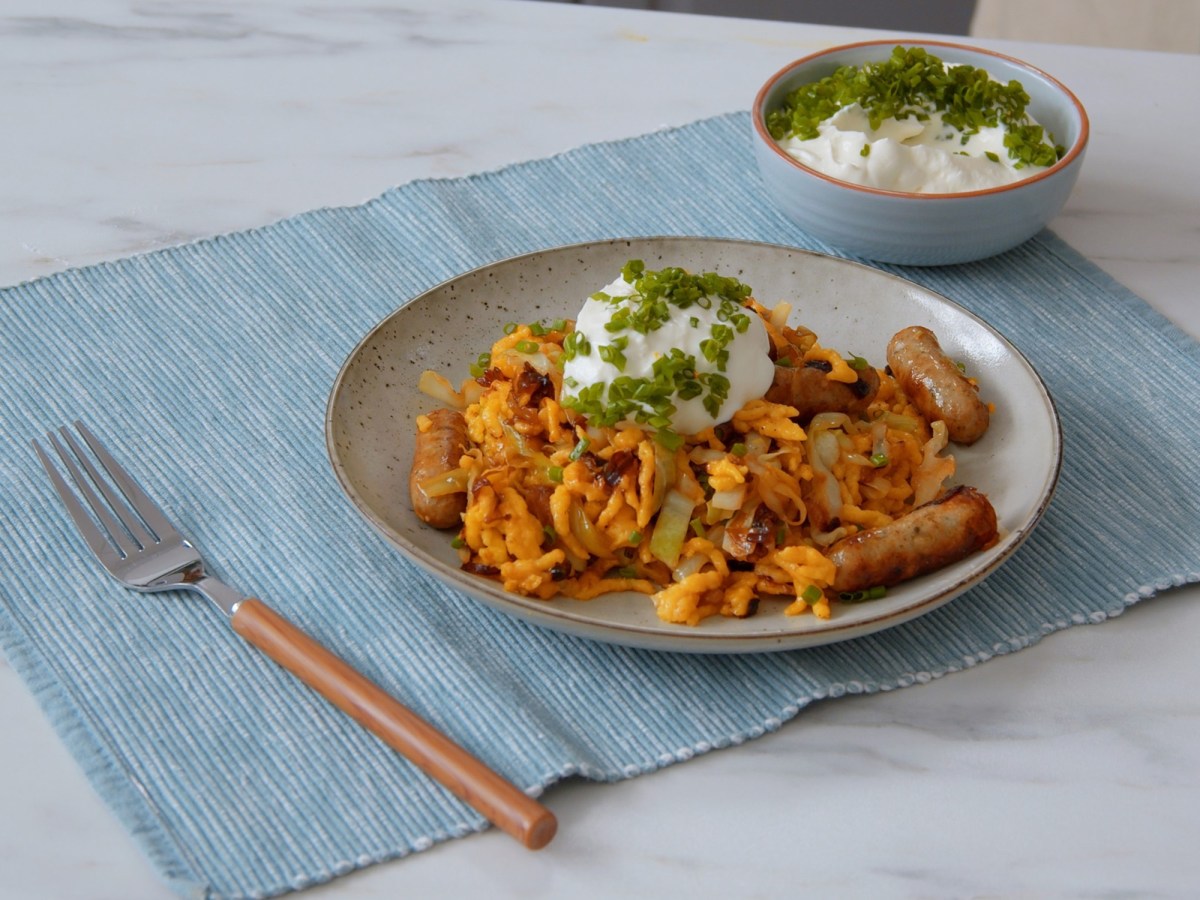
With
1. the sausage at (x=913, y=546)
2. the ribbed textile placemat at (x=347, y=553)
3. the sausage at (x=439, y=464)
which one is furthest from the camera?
the sausage at (x=439, y=464)

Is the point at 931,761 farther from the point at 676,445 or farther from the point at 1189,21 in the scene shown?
the point at 1189,21

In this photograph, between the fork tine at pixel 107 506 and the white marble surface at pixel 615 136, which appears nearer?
the white marble surface at pixel 615 136

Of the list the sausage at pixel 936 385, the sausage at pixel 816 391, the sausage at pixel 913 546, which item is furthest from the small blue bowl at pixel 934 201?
the sausage at pixel 913 546

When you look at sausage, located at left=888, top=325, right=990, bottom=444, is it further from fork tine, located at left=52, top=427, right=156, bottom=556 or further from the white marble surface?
fork tine, located at left=52, top=427, right=156, bottom=556

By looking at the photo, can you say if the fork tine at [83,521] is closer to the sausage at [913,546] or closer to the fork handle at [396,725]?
the fork handle at [396,725]

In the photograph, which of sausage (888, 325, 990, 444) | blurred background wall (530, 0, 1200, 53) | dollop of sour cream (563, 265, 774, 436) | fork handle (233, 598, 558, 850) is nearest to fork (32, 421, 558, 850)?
fork handle (233, 598, 558, 850)

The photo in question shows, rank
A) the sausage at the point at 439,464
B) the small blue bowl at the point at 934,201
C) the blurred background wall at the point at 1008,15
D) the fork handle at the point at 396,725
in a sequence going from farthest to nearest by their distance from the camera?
the blurred background wall at the point at 1008,15
the small blue bowl at the point at 934,201
the sausage at the point at 439,464
the fork handle at the point at 396,725
